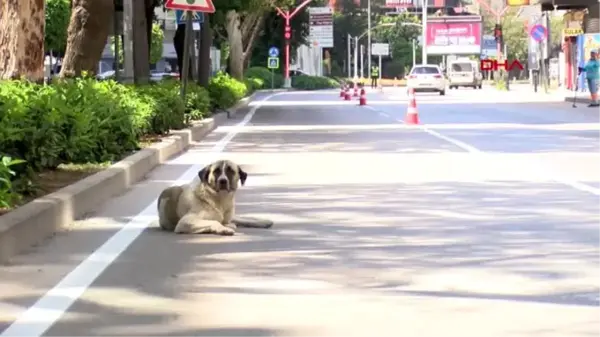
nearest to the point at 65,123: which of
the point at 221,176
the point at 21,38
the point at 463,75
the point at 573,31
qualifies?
the point at 21,38

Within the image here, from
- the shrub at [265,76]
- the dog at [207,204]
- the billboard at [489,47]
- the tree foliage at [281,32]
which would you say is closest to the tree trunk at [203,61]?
the dog at [207,204]

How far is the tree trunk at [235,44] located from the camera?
54.2m

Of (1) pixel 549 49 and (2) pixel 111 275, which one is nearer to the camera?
(2) pixel 111 275

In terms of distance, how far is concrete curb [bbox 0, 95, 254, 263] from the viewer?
948 cm

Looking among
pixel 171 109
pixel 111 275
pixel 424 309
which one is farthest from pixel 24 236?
pixel 171 109

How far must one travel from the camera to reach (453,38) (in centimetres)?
11388

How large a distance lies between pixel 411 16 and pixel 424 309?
496 feet

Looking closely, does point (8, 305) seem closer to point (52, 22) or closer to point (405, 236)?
point (405, 236)

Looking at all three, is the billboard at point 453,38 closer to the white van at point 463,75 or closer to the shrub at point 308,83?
the shrub at point 308,83

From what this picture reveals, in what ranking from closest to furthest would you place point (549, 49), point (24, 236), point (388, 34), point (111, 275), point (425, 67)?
point (111, 275)
point (24, 236)
point (425, 67)
point (549, 49)
point (388, 34)

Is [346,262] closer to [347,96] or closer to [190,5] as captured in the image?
[190,5]

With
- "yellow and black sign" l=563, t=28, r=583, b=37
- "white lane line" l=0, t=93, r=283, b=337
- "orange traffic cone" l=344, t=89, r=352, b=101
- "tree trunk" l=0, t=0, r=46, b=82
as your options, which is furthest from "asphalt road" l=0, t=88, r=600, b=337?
"yellow and black sign" l=563, t=28, r=583, b=37

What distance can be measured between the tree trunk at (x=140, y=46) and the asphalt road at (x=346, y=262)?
1022cm

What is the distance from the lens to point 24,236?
9.75 metres
